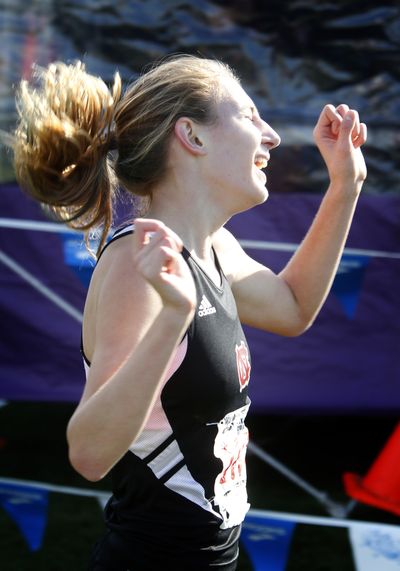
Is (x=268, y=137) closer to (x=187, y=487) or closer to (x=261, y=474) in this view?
(x=187, y=487)

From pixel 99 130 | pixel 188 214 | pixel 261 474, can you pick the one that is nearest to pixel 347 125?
pixel 188 214

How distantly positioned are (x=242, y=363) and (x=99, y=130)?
569mm

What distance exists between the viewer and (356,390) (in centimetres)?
400

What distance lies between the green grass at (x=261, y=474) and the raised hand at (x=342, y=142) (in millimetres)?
1815

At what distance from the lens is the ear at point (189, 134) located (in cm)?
191

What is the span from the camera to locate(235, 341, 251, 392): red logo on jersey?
6.21ft

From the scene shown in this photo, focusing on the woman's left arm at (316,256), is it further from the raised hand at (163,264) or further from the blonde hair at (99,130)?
the raised hand at (163,264)

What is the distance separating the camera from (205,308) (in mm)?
1813

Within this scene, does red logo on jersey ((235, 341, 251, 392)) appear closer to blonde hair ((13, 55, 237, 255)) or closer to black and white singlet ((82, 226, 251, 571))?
black and white singlet ((82, 226, 251, 571))

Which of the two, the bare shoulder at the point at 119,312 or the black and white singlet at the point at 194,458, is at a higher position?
the bare shoulder at the point at 119,312

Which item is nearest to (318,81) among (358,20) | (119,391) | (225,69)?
(358,20)

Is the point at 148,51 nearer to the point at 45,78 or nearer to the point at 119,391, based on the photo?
the point at 45,78

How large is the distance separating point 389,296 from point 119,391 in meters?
2.60

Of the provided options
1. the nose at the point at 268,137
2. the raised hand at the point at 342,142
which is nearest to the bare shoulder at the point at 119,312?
the nose at the point at 268,137
